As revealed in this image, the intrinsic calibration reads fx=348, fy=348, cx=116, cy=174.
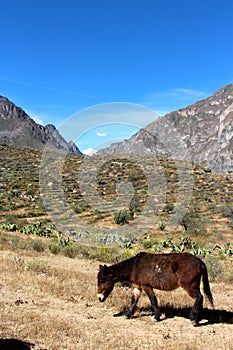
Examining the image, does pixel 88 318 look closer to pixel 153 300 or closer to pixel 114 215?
pixel 153 300

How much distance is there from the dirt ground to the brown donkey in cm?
44

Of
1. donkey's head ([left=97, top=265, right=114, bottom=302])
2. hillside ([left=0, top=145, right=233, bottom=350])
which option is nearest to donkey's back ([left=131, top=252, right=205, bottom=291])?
donkey's head ([left=97, top=265, right=114, bottom=302])

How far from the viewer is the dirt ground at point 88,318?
18.9 feet

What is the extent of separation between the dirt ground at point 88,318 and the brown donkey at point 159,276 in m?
0.44

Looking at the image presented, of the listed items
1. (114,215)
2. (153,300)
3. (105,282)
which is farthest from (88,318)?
(114,215)

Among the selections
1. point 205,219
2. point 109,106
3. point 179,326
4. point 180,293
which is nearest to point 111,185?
point 205,219

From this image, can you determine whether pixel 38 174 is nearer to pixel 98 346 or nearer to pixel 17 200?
pixel 17 200

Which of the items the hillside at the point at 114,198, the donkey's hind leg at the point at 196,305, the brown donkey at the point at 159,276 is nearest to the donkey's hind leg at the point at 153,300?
the brown donkey at the point at 159,276

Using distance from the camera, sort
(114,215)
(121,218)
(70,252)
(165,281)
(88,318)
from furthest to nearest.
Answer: (114,215) → (121,218) → (70,252) → (88,318) → (165,281)

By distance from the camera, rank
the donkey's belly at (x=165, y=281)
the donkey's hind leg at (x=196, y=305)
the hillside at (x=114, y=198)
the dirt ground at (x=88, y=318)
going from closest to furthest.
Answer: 1. the dirt ground at (x=88, y=318)
2. the donkey's hind leg at (x=196, y=305)
3. the donkey's belly at (x=165, y=281)
4. the hillside at (x=114, y=198)

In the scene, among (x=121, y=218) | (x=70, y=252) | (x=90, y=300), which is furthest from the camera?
(x=121, y=218)

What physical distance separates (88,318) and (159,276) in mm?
1641

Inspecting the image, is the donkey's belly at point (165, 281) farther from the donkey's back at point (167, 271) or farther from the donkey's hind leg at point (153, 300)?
the donkey's hind leg at point (153, 300)

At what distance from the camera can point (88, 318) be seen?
6879 millimetres
